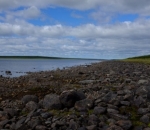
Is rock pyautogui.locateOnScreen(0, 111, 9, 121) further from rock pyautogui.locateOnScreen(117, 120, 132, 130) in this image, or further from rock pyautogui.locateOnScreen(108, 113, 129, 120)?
rock pyautogui.locateOnScreen(117, 120, 132, 130)

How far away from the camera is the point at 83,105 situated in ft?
33.5

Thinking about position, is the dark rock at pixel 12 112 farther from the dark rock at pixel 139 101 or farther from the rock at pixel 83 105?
the dark rock at pixel 139 101

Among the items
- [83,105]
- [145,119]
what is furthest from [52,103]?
[145,119]

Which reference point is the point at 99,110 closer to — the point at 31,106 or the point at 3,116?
the point at 31,106

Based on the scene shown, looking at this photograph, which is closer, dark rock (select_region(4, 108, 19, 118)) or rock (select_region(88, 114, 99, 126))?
rock (select_region(88, 114, 99, 126))

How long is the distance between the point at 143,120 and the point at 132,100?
1.61 m

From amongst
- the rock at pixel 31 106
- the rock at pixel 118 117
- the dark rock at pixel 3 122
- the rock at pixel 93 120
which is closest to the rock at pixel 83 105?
the rock at pixel 93 120

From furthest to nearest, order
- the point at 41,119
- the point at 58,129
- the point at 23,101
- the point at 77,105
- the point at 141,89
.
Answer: the point at 23,101, the point at 141,89, the point at 77,105, the point at 41,119, the point at 58,129

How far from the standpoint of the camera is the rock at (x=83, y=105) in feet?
33.0

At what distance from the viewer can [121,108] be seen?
32.6 ft

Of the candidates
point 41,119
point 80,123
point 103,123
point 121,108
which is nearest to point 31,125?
point 41,119

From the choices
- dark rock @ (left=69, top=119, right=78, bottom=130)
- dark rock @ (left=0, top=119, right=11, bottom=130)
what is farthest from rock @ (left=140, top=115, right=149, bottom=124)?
dark rock @ (left=0, top=119, right=11, bottom=130)

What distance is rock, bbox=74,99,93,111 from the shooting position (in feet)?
33.0

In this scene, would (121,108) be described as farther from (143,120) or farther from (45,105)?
(45,105)
